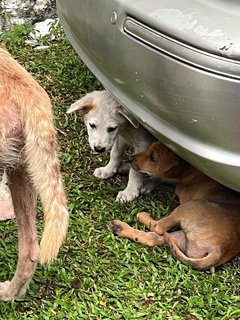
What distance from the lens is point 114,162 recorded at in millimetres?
5355

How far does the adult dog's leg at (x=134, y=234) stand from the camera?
4.59m

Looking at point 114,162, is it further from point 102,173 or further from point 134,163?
point 134,163

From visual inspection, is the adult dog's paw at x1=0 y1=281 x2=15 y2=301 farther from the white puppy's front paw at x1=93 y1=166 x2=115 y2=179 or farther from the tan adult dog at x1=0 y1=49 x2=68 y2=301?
the white puppy's front paw at x1=93 y1=166 x2=115 y2=179

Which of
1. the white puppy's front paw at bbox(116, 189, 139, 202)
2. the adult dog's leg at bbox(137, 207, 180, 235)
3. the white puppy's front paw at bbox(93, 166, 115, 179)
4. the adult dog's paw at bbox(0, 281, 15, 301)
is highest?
the adult dog's paw at bbox(0, 281, 15, 301)

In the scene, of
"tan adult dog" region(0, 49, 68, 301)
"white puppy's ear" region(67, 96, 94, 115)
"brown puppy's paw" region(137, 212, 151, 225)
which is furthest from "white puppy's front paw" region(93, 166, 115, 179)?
"tan adult dog" region(0, 49, 68, 301)

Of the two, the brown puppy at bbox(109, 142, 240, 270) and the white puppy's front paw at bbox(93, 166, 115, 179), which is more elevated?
the brown puppy at bbox(109, 142, 240, 270)

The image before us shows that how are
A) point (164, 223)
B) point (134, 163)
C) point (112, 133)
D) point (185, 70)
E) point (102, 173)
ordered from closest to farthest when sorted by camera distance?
point (185, 70) → point (164, 223) → point (134, 163) → point (112, 133) → point (102, 173)

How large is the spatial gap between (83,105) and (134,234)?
3.69 feet

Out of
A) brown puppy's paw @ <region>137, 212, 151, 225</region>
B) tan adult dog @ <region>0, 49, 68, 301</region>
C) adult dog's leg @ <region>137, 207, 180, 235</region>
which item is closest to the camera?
tan adult dog @ <region>0, 49, 68, 301</region>

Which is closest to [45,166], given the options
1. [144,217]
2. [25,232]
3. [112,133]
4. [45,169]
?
[45,169]

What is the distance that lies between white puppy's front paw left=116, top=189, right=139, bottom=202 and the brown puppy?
0.19m

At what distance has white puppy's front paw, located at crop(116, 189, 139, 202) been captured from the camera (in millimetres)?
5066

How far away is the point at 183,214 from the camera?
456 centimetres

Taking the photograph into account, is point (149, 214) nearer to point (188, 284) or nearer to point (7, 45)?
point (188, 284)
